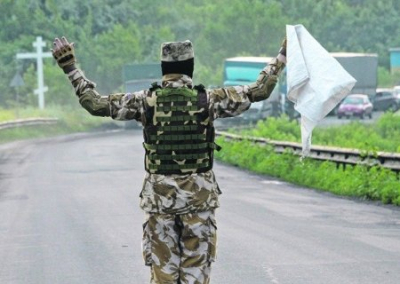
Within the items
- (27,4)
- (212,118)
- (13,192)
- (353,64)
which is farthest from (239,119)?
(212,118)

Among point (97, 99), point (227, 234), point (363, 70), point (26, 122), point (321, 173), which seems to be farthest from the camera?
point (363, 70)

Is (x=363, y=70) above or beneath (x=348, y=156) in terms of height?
beneath

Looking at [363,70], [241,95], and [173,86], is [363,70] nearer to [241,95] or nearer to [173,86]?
[241,95]

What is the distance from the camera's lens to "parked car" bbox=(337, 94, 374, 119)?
7012 centimetres

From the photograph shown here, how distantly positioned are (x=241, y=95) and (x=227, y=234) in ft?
24.6

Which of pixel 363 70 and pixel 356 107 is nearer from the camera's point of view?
pixel 356 107

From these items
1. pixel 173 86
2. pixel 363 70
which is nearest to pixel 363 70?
pixel 363 70

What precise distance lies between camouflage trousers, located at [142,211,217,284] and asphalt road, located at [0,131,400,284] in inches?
135

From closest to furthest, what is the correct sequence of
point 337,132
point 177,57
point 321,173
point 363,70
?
1. point 177,57
2. point 321,173
3. point 337,132
4. point 363,70

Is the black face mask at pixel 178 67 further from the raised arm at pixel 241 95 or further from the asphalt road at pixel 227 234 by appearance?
the asphalt road at pixel 227 234

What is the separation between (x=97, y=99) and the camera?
799cm

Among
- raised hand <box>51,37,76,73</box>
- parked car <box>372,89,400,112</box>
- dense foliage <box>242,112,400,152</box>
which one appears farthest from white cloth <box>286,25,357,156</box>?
parked car <box>372,89,400,112</box>

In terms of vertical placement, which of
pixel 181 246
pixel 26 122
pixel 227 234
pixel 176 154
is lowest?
pixel 26 122

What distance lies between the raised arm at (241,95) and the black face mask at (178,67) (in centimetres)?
23
